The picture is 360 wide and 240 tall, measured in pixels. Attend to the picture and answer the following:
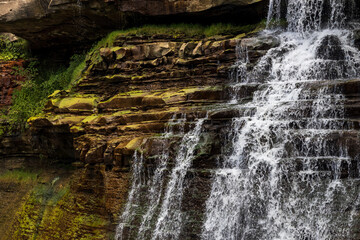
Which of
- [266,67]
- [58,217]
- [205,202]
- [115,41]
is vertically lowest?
[58,217]

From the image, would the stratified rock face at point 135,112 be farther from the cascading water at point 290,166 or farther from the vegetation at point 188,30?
the cascading water at point 290,166

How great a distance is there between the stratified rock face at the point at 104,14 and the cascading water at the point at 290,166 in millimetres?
5578

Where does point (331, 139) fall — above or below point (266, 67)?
below

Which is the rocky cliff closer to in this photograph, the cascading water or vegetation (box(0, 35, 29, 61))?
the cascading water

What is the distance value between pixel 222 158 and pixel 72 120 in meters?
7.04

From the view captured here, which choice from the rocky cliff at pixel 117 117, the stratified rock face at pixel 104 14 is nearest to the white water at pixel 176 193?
the rocky cliff at pixel 117 117

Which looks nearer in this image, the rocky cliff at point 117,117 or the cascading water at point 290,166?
the cascading water at point 290,166

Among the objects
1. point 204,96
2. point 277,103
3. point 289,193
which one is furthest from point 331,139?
point 204,96

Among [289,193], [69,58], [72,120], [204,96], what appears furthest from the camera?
[69,58]

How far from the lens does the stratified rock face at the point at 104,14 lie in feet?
59.5

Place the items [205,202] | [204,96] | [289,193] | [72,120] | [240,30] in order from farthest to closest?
[240,30], [72,120], [204,96], [205,202], [289,193]

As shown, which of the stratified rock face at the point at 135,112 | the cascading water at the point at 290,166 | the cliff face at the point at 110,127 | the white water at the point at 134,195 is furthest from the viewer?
the cliff face at the point at 110,127

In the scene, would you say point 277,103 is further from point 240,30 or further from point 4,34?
point 4,34

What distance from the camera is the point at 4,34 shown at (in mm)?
24719
